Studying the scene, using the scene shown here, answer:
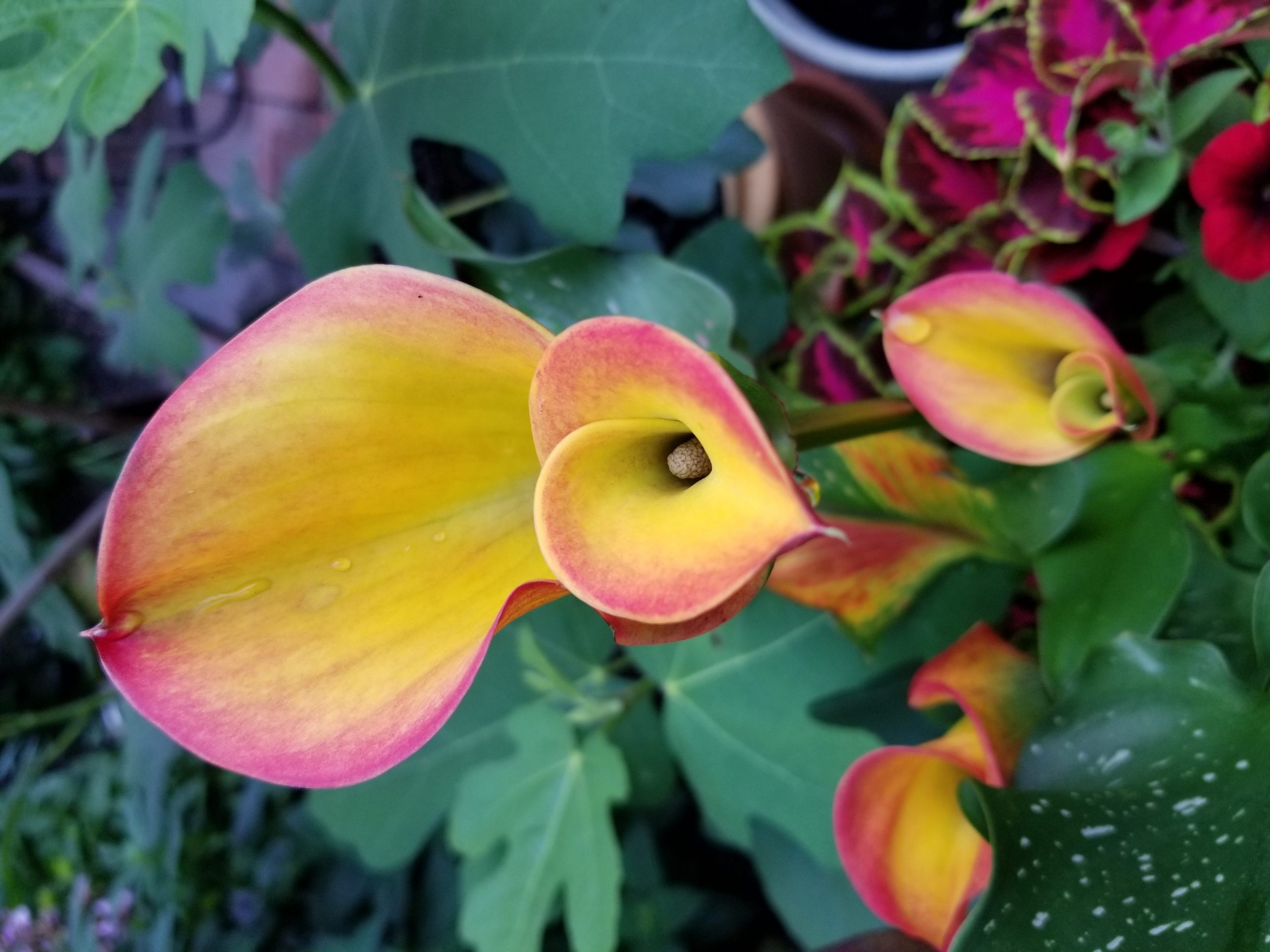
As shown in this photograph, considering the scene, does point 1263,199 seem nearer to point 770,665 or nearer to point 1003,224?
point 1003,224

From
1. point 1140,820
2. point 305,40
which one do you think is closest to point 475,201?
point 305,40

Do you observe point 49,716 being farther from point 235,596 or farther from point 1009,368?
point 1009,368

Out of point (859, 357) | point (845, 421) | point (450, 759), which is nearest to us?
point (845, 421)

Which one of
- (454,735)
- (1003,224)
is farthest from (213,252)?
(1003,224)

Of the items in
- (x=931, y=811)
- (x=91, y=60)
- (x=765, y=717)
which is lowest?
(x=765, y=717)

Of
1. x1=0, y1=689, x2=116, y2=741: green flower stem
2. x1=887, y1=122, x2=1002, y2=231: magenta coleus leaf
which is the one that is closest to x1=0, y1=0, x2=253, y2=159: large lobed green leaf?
x1=887, y1=122, x2=1002, y2=231: magenta coleus leaf

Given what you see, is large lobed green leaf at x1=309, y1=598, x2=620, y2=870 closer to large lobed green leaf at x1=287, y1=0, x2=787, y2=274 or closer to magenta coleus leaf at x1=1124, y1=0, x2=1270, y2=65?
large lobed green leaf at x1=287, y1=0, x2=787, y2=274

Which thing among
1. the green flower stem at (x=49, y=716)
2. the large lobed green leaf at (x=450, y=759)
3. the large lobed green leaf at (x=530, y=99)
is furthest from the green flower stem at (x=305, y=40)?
the green flower stem at (x=49, y=716)

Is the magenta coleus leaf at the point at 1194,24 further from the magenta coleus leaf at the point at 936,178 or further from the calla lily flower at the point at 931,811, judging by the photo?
the calla lily flower at the point at 931,811
